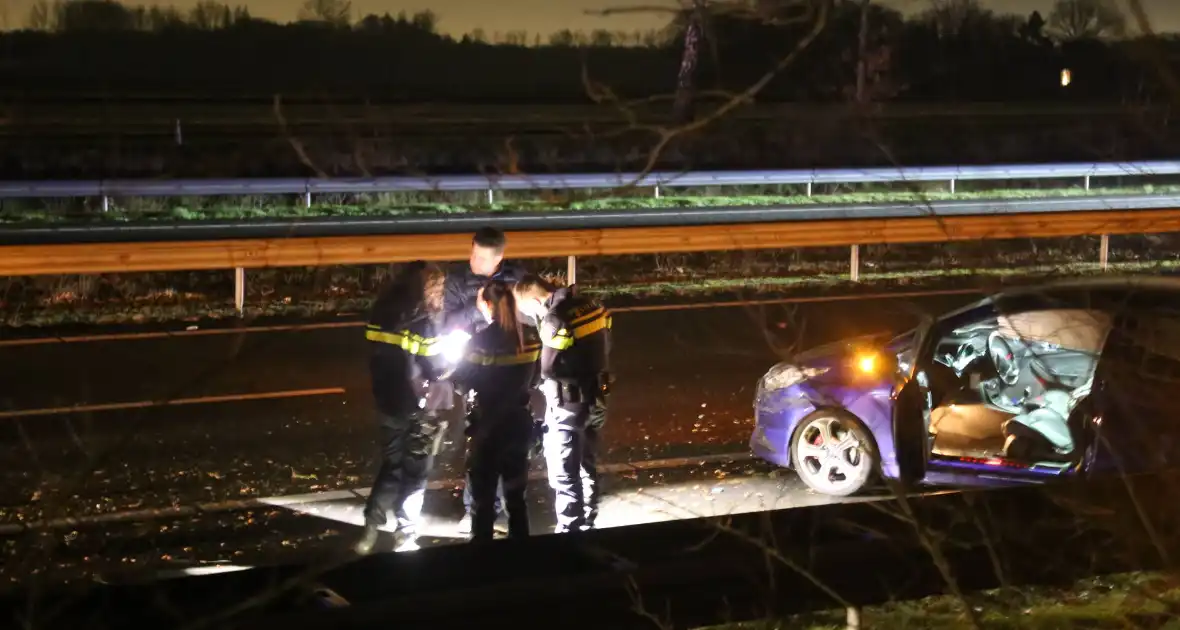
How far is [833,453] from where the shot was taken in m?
7.27

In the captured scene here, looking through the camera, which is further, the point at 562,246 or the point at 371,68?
the point at 371,68

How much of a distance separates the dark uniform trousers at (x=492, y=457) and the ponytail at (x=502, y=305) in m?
0.40

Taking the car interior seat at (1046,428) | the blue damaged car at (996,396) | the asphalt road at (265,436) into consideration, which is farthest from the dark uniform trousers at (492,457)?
the car interior seat at (1046,428)

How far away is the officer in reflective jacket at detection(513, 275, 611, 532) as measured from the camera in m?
5.88

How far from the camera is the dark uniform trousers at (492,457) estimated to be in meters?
5.92

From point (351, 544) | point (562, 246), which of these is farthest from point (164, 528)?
point (562, 246)

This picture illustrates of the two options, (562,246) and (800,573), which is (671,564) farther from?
(562,246)

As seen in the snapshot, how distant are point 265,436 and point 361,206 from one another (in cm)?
1223

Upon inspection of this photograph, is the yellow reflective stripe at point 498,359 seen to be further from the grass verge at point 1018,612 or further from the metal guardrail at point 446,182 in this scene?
the metal guardrail at point 446,182

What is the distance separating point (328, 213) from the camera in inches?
796

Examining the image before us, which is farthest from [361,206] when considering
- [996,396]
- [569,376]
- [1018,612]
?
[1018,612]

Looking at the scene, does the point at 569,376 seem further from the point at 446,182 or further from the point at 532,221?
the point at 446,182

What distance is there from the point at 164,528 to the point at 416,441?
5.71 ft

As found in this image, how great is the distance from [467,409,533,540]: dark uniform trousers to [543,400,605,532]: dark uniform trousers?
0.15 m
